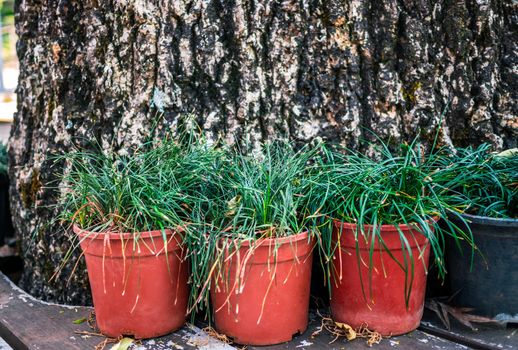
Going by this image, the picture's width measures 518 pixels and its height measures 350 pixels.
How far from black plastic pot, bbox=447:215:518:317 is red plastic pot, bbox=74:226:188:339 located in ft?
3.26

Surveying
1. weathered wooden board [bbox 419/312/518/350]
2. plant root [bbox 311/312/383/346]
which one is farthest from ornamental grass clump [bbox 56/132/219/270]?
weathered wooden board [bbox 419/312/518/350]

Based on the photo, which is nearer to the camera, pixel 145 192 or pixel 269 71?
pixel 145 192

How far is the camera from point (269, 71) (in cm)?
242

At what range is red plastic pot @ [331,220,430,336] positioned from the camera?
6.93 feet

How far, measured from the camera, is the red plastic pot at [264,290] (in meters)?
2.03

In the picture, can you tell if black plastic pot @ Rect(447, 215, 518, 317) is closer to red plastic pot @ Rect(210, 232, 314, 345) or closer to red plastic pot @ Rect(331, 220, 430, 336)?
red plastic pot @ Rect(331, 220, 430, 336)

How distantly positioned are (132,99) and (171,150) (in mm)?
294

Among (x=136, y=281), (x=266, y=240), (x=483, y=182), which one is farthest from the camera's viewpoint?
(x=483, y=182)

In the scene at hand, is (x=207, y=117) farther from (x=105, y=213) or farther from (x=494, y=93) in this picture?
(x=494, y=93)

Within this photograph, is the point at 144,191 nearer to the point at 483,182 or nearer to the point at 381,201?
the point at 381,201

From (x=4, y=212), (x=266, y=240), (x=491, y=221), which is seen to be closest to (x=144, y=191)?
(x=266, y=240)

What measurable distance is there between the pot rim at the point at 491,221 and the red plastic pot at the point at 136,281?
979 millimetres

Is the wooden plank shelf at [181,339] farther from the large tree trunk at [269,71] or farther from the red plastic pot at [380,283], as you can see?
the large tree trunk at [269,71]

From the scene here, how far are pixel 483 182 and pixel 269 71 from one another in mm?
878
